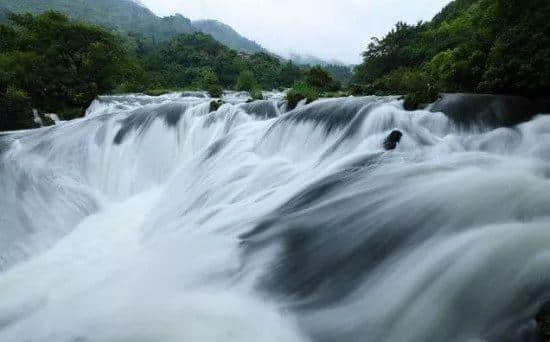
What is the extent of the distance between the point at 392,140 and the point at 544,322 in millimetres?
4321

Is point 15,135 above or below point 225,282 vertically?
above

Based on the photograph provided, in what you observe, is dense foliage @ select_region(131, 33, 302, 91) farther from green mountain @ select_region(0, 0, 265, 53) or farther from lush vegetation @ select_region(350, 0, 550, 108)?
lush vegetation @ select_region(350, 0, 550, 108)

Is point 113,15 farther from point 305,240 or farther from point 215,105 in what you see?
point 305,240

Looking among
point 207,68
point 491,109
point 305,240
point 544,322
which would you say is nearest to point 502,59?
point 491,109

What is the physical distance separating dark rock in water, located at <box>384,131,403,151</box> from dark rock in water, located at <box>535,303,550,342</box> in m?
3.95

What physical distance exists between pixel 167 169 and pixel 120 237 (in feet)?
12.4

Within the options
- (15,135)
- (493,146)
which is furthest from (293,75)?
(493,146)

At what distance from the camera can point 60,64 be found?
19500mm

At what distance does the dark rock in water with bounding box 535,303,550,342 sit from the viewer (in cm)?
278

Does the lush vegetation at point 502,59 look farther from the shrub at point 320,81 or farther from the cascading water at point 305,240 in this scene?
the shrub at point 320,81

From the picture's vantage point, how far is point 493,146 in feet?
21.6

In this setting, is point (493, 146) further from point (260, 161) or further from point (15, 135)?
point (15, 135)

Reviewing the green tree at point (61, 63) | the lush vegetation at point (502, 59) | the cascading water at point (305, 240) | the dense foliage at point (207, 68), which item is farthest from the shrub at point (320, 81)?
the dense foliage at point (207, 68)

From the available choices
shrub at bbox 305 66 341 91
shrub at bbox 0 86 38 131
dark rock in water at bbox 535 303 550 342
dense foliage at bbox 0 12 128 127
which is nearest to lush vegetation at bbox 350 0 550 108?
dark rock in water at bbox 535 303 550 342
